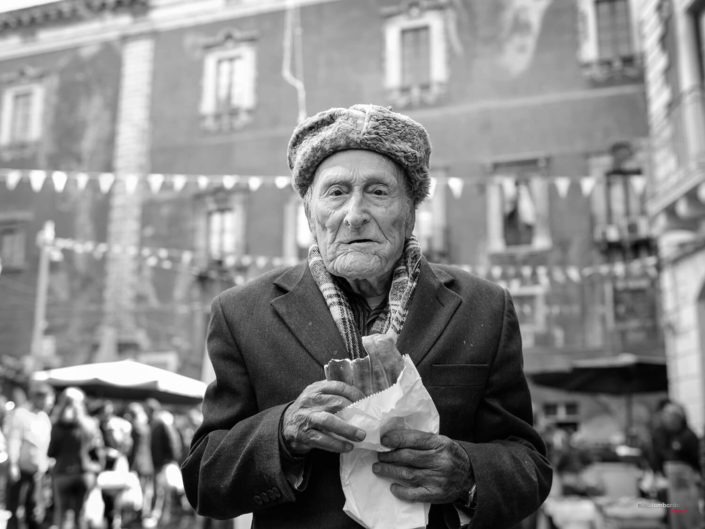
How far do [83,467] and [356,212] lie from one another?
7.18 m

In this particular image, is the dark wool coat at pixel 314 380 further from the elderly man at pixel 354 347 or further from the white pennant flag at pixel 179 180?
the white pennant flag at pixel 179 180

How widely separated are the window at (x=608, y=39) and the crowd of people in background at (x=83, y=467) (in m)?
11.8

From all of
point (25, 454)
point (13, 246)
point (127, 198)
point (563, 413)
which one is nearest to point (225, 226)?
point (127, 198)

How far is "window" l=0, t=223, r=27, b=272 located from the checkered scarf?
2123 centimetres

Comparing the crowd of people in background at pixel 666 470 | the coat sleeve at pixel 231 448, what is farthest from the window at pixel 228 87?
the coat sleeve at pixel 231 448

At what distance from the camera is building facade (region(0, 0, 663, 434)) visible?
16.0m

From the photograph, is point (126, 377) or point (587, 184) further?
point (587, 184)

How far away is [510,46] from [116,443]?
1223 centimetres

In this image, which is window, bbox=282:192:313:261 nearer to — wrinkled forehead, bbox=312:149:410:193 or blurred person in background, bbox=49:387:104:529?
blurred person in background, bbox=49:387:104:529

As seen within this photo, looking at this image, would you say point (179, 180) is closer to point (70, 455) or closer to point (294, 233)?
point (294, 233)

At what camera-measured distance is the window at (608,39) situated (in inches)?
633

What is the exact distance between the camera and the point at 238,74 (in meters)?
19.5

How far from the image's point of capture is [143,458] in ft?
35.3

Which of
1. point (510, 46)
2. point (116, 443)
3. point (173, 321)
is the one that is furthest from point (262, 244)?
point (116, 443)
